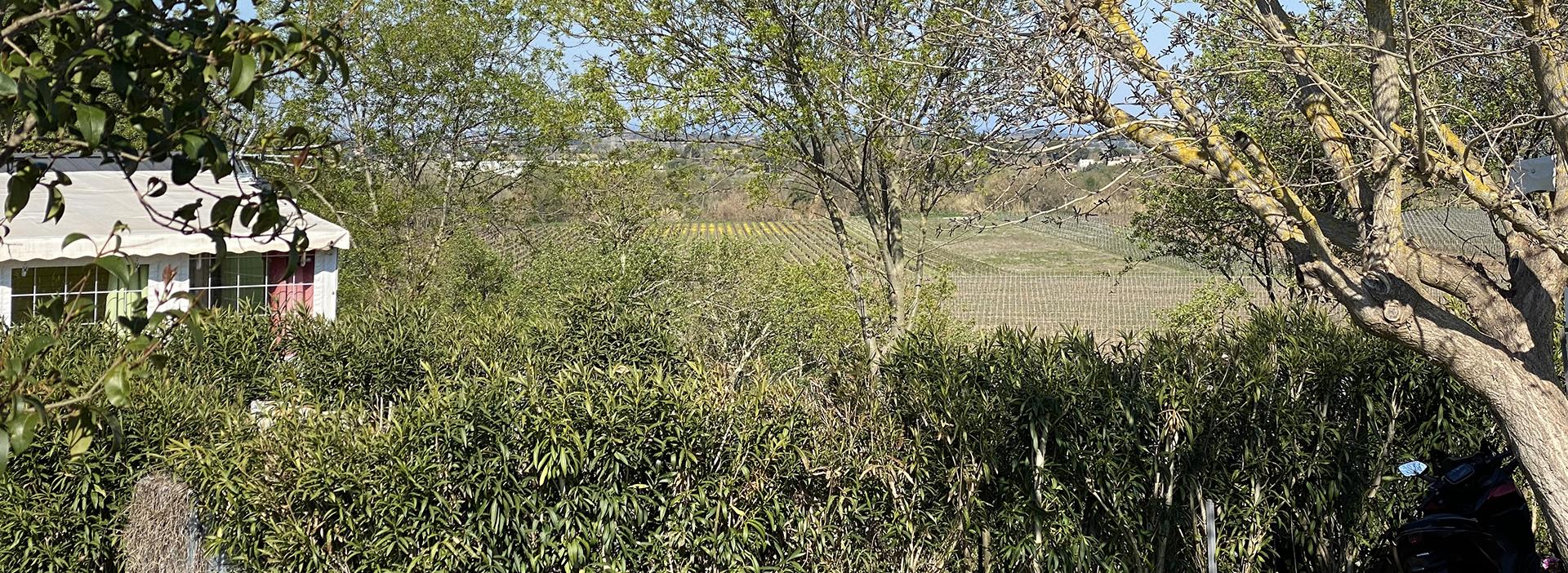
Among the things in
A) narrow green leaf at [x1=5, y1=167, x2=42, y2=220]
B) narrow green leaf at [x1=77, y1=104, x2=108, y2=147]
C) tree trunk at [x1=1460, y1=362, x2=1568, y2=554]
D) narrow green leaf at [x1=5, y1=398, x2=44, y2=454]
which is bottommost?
tree trunk at [x1=1460, y1=362, x2=1568, y2=554]

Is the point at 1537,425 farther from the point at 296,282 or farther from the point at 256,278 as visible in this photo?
the point at 256,278

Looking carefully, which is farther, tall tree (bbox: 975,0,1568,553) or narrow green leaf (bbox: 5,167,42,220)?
tall tree (bbox: 975,0,1568,553)

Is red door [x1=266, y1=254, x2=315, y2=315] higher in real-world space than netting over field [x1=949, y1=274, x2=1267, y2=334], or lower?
higher

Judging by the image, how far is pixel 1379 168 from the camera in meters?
4.39

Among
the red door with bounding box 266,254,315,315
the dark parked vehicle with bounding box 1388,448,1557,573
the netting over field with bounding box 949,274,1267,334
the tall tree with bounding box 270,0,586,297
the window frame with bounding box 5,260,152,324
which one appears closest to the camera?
the dark parked vehicle with bounding box 1388,448,1557,573

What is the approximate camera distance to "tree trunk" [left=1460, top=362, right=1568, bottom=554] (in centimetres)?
439

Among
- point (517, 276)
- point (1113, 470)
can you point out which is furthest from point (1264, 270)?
point (517, 276)

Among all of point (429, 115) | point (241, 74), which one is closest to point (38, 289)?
point (429, 115)

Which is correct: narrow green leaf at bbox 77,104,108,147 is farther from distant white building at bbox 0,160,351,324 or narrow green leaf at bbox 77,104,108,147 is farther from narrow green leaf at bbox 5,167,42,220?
distant white building at bbox 0,160,351,324

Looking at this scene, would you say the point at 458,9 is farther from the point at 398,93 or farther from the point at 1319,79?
the point at 1319,79

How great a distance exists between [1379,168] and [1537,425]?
1111 millimetres

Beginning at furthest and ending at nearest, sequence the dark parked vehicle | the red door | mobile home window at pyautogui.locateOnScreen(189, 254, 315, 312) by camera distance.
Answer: the red door, mobile home window at pyautogui.locateOnScreen(189, 254, 315, 312), the dark parked vehicle

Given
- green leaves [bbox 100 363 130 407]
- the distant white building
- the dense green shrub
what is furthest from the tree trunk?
the distant white building

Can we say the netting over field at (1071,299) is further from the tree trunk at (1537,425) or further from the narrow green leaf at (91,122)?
the narrow green leaf at (91,122)
